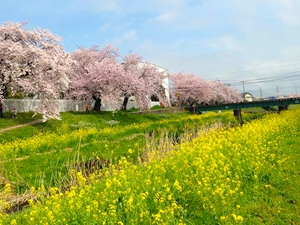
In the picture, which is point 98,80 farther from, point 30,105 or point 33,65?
point 33,65

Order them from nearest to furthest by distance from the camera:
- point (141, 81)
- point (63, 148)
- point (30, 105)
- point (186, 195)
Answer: point (186, 195) → point (63, 148) → point (30, 105) → point (141, 81)

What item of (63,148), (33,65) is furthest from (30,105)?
(63,148)

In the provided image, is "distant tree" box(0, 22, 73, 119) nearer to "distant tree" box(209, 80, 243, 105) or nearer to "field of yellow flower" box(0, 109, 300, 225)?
"field of yellow flower" box(0, 109, 300, 225)

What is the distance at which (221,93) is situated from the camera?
232ft

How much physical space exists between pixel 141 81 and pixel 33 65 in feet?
49.4

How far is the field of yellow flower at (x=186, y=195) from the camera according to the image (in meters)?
5.63

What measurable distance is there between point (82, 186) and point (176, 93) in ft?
180

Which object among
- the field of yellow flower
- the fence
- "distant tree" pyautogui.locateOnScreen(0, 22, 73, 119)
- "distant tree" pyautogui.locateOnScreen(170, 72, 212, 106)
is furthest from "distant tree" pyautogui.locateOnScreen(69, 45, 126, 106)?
the field of yellow flower

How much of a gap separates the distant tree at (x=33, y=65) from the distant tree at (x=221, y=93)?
39778mm

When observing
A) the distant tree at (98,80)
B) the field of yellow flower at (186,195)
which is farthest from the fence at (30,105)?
the field of yellow flower at (186,195)

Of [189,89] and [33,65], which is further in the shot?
[189,89]

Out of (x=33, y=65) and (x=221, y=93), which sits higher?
(x=33, y=65)

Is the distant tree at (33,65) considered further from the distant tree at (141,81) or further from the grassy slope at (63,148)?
the distant tree at (141,81)

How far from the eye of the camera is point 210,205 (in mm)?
6160
